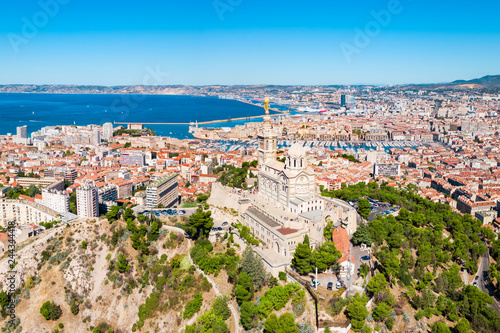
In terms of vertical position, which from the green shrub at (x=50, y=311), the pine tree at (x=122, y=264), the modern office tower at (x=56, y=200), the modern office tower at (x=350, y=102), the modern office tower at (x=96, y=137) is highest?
the modern office tower at (x=350, y=102)

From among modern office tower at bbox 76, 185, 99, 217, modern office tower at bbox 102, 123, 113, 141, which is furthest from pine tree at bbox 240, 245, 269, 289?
modern office tower at bbox 102, 123, 113, 141

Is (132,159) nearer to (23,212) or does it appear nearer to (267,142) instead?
(23,212)

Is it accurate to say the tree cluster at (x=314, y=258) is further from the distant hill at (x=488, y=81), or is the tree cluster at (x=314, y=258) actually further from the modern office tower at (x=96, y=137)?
the distant hill at (x=488, y=81)

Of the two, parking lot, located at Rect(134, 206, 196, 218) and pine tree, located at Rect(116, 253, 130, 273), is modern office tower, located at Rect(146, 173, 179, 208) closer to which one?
parking lot, located at Rect(134, 206, 196, 218)

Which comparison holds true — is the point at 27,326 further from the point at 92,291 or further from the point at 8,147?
the point at 8,147

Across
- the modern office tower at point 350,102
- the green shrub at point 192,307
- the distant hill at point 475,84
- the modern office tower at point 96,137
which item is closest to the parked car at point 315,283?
the green shrub at point 192,307
